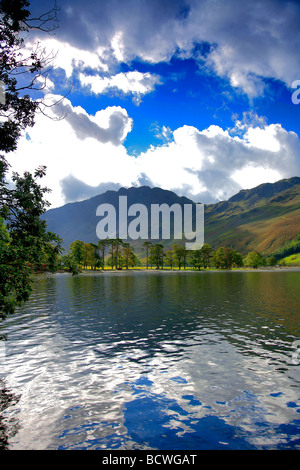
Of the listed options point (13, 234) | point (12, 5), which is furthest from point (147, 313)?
point (12, 5)

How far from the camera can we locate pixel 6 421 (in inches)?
521

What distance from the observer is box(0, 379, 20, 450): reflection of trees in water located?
11764 mm

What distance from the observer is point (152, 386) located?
17391mm

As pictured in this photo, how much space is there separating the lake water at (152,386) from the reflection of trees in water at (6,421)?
0.15 feet

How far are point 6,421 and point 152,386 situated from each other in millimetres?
8122

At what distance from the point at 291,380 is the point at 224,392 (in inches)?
194

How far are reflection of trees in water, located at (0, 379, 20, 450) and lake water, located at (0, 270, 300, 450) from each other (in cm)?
5

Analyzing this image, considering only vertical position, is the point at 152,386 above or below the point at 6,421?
below

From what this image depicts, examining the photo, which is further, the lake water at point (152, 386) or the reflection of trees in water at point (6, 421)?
the lake water at point (152, 386)

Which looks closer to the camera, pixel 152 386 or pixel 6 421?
pixel 6 421

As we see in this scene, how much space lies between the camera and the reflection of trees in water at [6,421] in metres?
11.8

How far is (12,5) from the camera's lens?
16.1 meters

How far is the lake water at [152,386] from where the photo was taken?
481 inches
